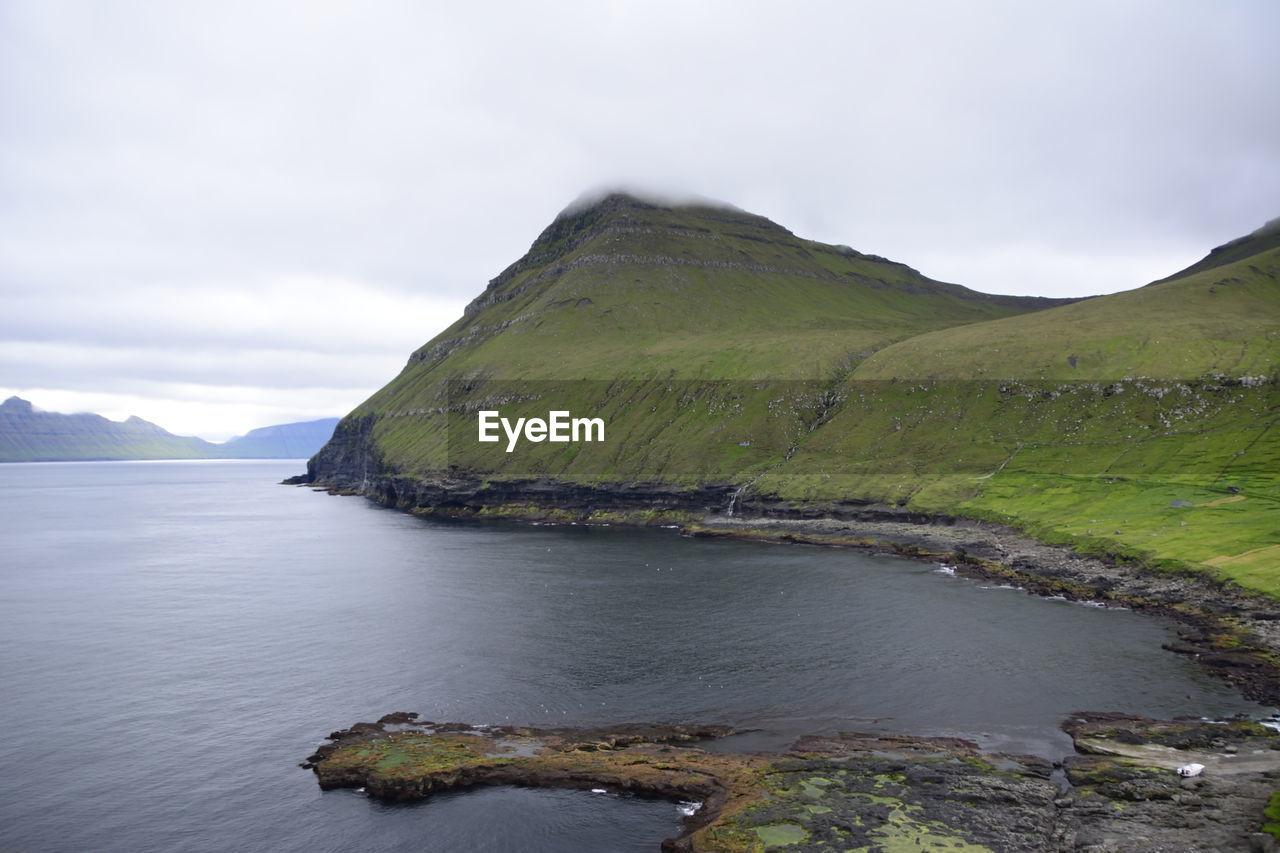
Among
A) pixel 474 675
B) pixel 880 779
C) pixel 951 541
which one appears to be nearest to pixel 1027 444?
pixel 951 541

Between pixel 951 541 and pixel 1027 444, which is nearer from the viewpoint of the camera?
pixel 951 541

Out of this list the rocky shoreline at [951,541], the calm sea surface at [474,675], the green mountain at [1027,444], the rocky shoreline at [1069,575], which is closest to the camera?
the calm sea surface at [474,675]

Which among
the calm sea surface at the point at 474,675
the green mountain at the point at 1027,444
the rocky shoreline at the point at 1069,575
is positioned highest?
the green mountain at the point at 1027,444

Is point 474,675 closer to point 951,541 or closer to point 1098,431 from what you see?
point 951,541

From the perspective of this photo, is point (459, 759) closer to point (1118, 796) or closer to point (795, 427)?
point (1118, 796)

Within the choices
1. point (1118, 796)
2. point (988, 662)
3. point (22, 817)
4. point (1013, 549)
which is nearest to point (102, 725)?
point (22, 817)

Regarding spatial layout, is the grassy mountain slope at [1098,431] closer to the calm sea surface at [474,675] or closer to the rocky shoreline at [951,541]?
the rocky shoreline at [951,541]

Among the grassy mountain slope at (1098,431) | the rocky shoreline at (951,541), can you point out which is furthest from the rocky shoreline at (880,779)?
the grassy mountain slope at (1098,431)

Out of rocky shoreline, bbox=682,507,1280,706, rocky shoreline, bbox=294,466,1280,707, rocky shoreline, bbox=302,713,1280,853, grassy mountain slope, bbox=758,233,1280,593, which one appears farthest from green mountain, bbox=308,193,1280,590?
rocky shoreline, bbox=302,713,1280,853
